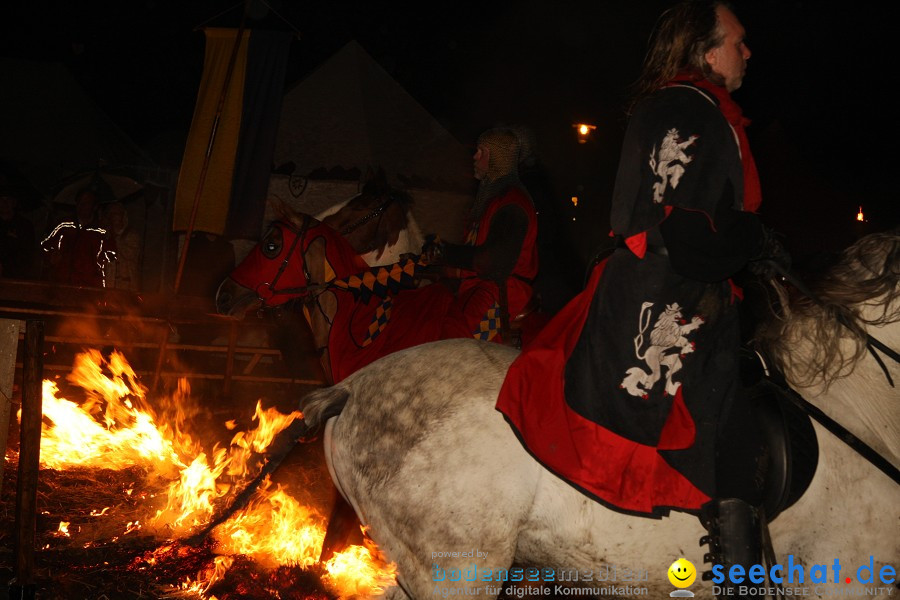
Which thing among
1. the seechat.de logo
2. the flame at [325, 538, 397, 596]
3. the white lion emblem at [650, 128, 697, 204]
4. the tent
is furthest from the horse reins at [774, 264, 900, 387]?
the tent

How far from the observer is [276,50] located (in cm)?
823

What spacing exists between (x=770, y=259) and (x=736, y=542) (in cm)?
110

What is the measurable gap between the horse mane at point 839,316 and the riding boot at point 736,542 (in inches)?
26.3

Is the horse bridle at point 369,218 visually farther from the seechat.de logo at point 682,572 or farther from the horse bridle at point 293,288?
the seechat.de logo at point 682,572

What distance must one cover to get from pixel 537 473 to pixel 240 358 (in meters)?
8.27

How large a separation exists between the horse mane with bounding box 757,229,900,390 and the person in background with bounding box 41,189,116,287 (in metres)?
8.61

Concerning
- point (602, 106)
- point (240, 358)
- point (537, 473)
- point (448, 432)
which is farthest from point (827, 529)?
point (602, 106)

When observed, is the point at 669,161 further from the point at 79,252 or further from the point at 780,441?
the point at 79,252

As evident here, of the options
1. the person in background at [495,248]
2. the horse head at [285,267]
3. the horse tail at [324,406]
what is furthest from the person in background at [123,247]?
the horse tail at [324,406]

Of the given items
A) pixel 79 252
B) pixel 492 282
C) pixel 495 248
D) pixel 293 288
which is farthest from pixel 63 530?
pixel 79 252

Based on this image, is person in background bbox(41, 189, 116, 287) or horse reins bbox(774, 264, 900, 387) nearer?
horse reins bbox(774, 264, 900, 387)

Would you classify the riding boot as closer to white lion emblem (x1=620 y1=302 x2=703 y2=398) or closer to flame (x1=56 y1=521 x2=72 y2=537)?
white lion emblem (x1=620 y1=302 x2=703 y2=398)

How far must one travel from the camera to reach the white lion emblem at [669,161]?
2.54 meters

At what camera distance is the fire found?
13.2 ft
